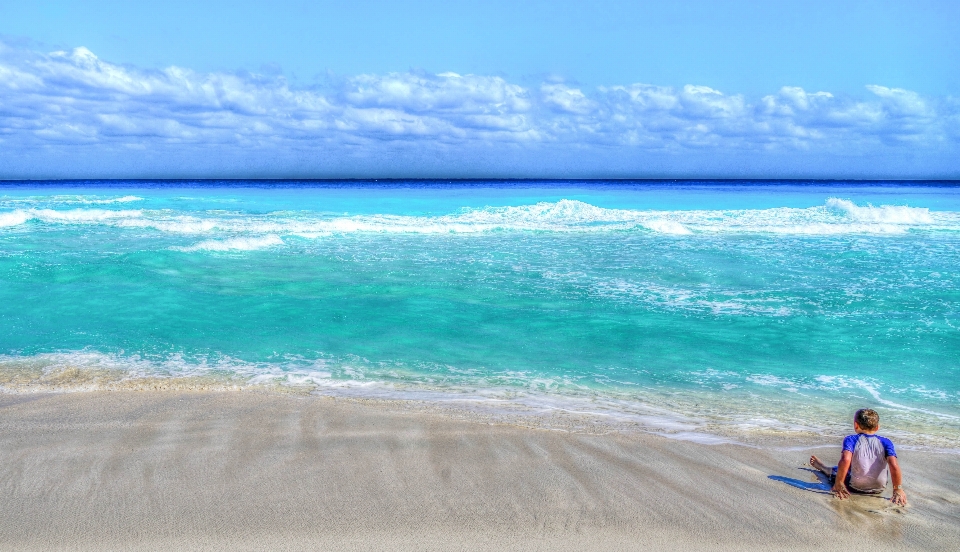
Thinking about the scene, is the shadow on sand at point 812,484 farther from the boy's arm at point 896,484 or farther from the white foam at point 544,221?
the white foam at point 544,221

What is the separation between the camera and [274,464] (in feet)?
16.2

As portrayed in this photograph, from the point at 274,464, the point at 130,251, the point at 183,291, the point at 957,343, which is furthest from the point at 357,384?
the point at 130,251

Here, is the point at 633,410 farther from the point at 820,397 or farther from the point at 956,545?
the point at 956,545

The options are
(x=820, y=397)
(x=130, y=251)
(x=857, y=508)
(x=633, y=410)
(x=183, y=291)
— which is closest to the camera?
(x=857, y=508)

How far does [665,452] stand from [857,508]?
1357 millimetres

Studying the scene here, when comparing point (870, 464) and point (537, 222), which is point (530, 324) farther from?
point (537, 222)

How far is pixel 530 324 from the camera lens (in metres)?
9.80

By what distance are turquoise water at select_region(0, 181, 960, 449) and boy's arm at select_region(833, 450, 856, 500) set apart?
48.7 inches

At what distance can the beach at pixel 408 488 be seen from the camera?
3.98m

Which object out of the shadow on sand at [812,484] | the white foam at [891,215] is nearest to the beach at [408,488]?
the shadow on sand at [812,484]

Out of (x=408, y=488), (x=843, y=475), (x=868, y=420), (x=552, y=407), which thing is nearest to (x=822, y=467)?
(x=843, y=475)

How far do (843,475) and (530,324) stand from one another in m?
5.57

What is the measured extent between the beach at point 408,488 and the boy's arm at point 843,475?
7 cm

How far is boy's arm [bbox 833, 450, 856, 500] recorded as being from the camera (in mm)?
4527
